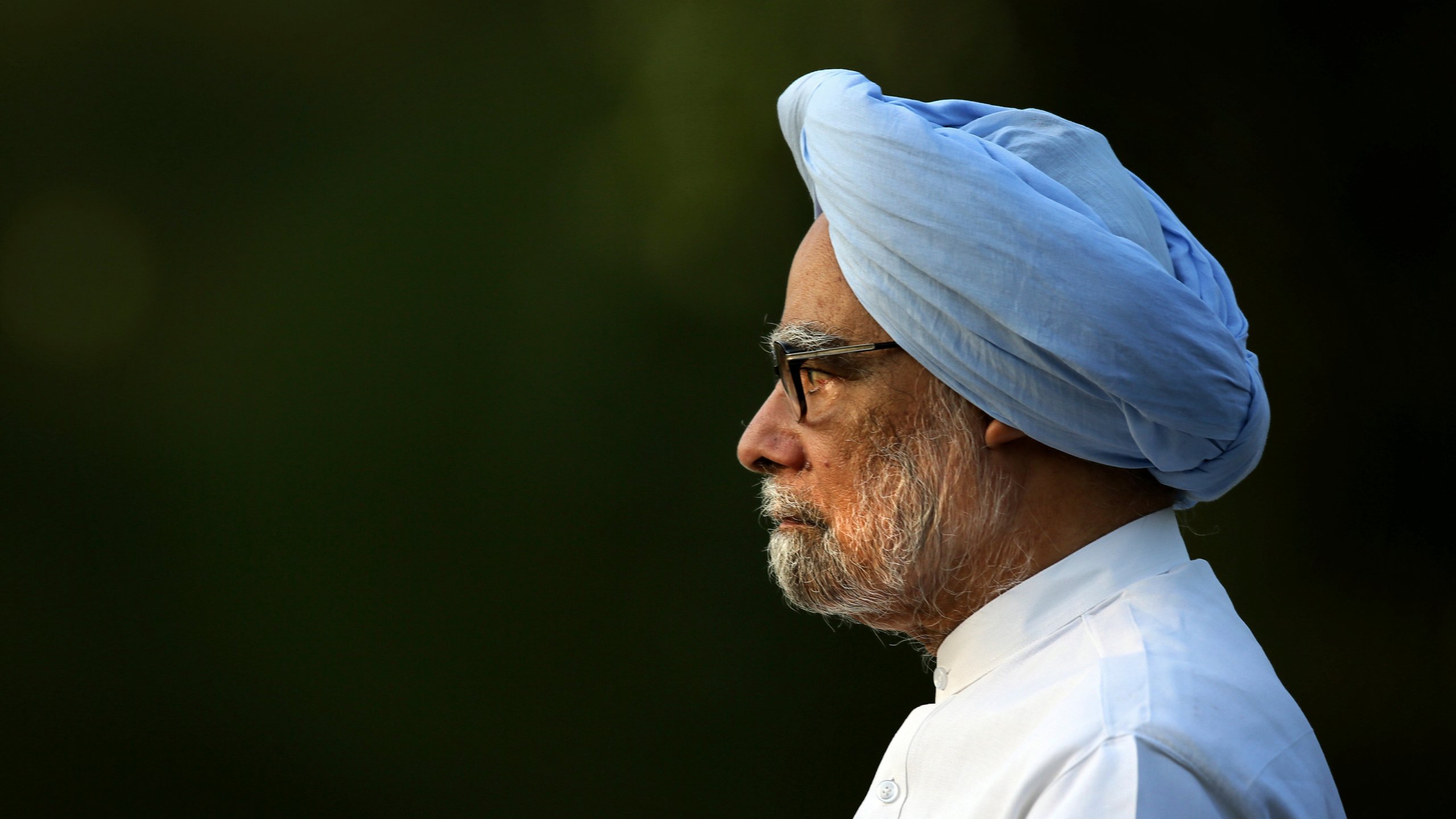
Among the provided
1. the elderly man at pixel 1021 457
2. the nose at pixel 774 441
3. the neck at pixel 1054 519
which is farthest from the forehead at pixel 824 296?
the neck at pixel 1054 519

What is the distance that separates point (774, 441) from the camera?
1.41 metres

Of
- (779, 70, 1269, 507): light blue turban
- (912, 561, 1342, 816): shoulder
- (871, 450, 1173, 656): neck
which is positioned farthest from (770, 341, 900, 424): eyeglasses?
(912, 561, 1342, 816): shoulder

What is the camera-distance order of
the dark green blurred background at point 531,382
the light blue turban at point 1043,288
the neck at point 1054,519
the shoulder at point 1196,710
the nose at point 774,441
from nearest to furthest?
the shoulder at point 1196,710, the light blue turban at point 1043,288, the neck at point 1054,519, the nose at point 774,441, the dark green blurred background at point 531,382

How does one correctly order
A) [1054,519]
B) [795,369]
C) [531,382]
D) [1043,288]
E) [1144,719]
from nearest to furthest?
[1144,719], [1043,288], [1054,519], [795,369], [531,382]

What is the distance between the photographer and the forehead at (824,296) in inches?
52.8

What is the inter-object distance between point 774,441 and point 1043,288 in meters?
0.40

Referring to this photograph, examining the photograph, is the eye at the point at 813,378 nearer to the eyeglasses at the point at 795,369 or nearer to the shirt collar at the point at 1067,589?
the eyeglasses at the point at 795,369

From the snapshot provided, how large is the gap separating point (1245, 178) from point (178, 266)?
256cm

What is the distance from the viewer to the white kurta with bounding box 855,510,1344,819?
982 millimetres

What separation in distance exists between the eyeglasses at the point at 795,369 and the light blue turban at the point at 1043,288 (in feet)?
0.34

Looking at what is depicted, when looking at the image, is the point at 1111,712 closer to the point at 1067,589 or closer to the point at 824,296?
the point at 1067,589

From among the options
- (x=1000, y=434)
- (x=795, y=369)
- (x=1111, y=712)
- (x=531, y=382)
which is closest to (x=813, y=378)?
(x=795, y=369)

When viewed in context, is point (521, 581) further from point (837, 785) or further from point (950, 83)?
point (950, 83)

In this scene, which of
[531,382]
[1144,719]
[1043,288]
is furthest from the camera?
[531,382]
